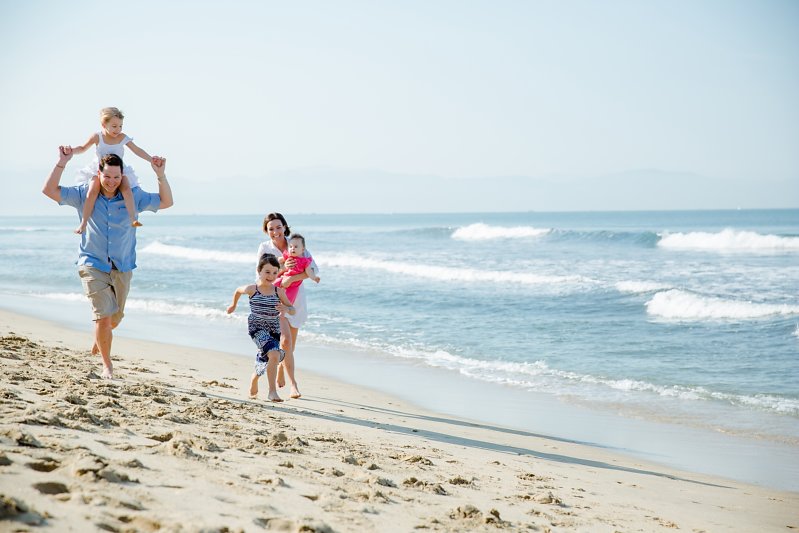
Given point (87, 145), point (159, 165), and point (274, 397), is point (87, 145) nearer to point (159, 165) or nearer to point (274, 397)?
point (159, 165)

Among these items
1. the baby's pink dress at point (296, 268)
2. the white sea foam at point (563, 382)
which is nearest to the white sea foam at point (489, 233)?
the white sea foam at point (563, 382)

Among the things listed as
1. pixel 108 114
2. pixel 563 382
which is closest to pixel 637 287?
pixel 563 382

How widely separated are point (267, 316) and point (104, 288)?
143 centimetres

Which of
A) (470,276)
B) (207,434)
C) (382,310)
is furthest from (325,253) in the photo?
(207,434)

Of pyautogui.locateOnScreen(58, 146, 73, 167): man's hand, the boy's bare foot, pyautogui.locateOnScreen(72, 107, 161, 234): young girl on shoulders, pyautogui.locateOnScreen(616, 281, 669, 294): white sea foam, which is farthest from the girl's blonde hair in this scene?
pyautogui.locateOnScreen(616, 281, 669, 294): white sea foam

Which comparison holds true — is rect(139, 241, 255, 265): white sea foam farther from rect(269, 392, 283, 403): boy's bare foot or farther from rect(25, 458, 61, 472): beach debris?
rect(25, 458, 61, 472): beach debris

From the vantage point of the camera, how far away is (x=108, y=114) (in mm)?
6484

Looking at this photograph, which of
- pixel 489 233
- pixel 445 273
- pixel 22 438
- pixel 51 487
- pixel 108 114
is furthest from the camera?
pixel 489 233

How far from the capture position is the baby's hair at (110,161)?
600 cm

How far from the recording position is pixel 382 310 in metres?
16.3

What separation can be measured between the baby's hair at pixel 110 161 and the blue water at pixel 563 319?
5262mm

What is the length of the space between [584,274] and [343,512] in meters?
19.6

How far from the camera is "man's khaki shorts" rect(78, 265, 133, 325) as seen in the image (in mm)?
6219

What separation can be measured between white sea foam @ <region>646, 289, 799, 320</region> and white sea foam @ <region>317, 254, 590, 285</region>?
14.3ft
